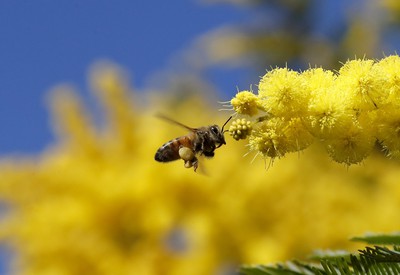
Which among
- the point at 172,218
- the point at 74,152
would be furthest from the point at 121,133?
the point at 172,218

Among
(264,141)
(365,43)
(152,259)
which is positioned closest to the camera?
(264,141)

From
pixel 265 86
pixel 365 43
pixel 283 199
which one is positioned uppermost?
pixel 365 43

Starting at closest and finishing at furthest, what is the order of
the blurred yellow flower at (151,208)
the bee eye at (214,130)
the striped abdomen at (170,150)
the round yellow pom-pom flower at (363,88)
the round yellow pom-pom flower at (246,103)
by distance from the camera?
1. the round yellow pom-pom flower at (363,88)
2. the round yellow pom-pom flower at (246,103)
3. the bee eye at (214,130)
4. the striped abdomen at (170,150)
5. the blurred yellow flower at (151,208)

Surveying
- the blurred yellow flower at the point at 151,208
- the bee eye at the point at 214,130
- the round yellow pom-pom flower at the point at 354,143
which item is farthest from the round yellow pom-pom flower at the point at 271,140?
the blurred yellow flower at the point at 151,208

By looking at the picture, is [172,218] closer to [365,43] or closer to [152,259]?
[152,259]

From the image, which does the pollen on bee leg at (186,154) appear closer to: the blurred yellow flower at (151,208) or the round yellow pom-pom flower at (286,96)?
the round yellow pom-pom flower at (286,96)

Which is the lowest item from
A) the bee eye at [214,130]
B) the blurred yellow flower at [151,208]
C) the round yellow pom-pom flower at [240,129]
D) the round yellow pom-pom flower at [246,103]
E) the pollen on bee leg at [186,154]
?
the round yellow pom-pom flower at [240,129]
